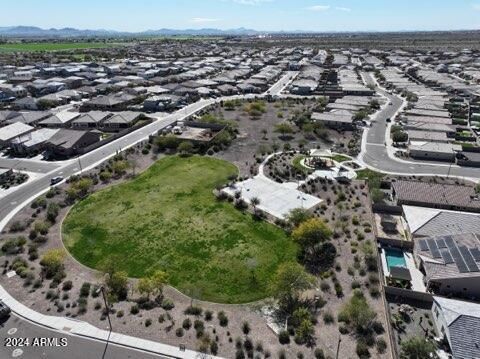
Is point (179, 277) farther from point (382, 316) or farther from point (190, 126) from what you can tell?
point (190, 126)

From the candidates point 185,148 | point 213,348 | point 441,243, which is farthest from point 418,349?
point 185,148

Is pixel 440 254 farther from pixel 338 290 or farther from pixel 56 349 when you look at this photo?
pixel 56 349

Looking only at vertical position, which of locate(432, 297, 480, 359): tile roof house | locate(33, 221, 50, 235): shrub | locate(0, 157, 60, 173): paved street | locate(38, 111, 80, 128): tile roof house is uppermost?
locate(38, 111, 80, 128): tile roof house

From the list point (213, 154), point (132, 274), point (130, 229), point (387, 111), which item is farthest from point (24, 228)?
point (387, 111)

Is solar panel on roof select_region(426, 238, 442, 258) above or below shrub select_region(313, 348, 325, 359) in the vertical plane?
above

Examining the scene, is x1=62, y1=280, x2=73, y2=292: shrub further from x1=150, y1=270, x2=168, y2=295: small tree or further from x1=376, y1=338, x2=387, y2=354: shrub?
x1=376, y1=338, x2=387, y2=354: shrub

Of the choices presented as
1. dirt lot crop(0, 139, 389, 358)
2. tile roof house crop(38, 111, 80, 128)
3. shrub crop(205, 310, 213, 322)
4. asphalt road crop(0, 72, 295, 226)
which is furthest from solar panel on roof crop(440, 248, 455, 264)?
tile roof house crop(38, 111, 80, 128)
